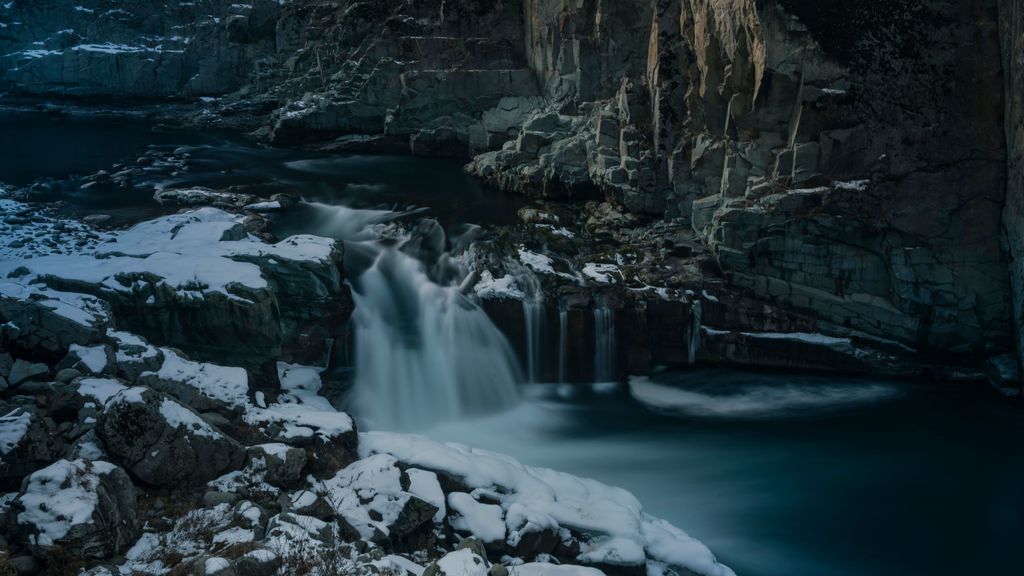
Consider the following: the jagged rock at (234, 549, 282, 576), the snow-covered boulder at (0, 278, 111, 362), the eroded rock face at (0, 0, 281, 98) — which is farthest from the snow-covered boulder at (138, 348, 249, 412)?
the eroded rock face at (0, 0, 281, 98)

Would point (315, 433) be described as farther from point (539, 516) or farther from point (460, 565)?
point (460, 565)

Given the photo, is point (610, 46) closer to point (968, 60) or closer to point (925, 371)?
point (968, 60)

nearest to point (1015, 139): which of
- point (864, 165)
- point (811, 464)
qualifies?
point (864, 165)

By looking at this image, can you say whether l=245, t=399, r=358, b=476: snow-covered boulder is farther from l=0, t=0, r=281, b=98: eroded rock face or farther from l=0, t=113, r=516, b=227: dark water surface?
l=0, t=0, r=281, b=98: eroded rock face

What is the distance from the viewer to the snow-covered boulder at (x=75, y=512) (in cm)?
593

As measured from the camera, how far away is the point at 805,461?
12578 millimetres

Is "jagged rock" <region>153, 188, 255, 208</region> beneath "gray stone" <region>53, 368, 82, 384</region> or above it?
above

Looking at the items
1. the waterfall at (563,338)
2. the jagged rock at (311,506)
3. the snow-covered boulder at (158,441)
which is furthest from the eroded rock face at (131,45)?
the jagged rock at (311,506)

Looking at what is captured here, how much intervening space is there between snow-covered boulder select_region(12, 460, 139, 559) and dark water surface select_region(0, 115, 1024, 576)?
702cm

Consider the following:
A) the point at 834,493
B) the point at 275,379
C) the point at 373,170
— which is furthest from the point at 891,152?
the point at 373,170

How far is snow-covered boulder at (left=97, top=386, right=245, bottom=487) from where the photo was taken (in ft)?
23.8

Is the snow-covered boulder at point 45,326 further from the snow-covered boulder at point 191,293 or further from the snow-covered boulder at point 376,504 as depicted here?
the snow-covered boulder at point 376,504

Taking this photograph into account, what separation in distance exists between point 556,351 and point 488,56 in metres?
17.8

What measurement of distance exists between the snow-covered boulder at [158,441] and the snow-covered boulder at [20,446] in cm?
53
